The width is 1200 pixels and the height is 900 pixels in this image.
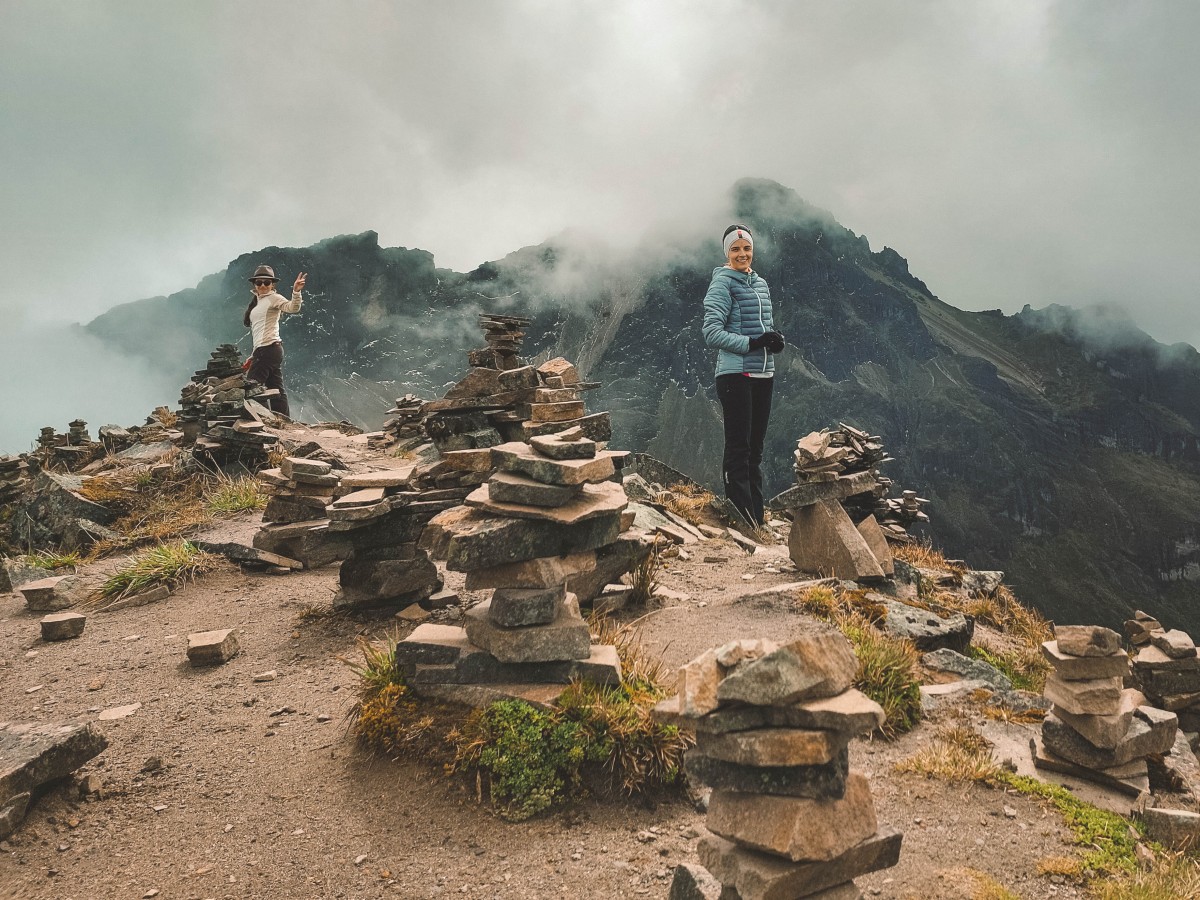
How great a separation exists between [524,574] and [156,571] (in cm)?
677

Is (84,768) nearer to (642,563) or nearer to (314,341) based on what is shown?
(642,563)

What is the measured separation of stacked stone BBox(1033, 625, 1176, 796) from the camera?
536 centimetres

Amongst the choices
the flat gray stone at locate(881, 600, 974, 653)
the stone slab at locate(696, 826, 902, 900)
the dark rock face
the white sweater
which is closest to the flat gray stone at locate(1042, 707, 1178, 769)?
the flat gray stone at locate(881, 600, 974, 653)

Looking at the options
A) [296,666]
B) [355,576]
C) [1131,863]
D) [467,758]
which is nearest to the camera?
[1131,863]

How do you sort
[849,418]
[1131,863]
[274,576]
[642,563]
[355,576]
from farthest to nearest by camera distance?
[849,418] < [274,576] < [642,563] < [355,576] < [1131,863]

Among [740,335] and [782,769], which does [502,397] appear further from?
[782,769]

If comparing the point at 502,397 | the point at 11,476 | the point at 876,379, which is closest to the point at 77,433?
the point at 11,476

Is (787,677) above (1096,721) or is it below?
above

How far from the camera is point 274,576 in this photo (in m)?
9.34

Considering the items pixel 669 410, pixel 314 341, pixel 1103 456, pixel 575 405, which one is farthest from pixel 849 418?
pixel 575 405

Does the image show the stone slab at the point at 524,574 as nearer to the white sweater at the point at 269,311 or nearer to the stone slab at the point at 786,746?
the stone slab at the point at 786,746

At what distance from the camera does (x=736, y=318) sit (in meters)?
10.6

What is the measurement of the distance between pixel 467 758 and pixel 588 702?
89cm

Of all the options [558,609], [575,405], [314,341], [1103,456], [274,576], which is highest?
[314,341]
